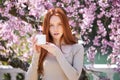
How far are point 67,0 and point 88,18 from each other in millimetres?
282

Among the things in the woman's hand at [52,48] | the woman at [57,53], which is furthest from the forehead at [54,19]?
the woman's hand at [52,48]

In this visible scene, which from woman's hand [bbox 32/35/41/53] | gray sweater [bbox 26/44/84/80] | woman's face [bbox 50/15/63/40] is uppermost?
woman's face [bbox 50/15/63/40]

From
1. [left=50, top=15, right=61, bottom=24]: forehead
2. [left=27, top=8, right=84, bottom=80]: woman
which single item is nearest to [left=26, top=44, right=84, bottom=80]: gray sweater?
[left=27, top=8, right=84, bottom=80]: woman

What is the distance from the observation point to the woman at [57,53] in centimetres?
196

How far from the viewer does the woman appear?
1.96 meters

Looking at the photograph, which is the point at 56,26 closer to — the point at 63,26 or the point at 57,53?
the point at 63,26

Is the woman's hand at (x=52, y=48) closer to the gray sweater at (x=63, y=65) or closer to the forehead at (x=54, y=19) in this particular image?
the gray sweater at (x=63, y=65)

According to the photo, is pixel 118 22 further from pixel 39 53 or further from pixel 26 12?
pixel 39 53

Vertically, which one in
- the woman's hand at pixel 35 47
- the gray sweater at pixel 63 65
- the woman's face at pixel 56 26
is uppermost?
the woman's face at pixel 56 26

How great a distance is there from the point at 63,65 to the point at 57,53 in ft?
0.25

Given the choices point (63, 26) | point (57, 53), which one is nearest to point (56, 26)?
point (63, 26)

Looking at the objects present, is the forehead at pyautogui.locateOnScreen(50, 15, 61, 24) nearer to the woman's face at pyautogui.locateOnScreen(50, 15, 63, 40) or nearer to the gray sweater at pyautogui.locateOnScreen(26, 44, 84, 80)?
the woman's face at pyautogui.locateOnScreen(50, 15, 63, 40)

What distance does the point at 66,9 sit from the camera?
11.6 ft

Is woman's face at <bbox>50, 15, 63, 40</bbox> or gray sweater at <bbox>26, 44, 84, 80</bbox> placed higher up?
woman's face at <bbox>50, 15, 63, 40</bbox>
